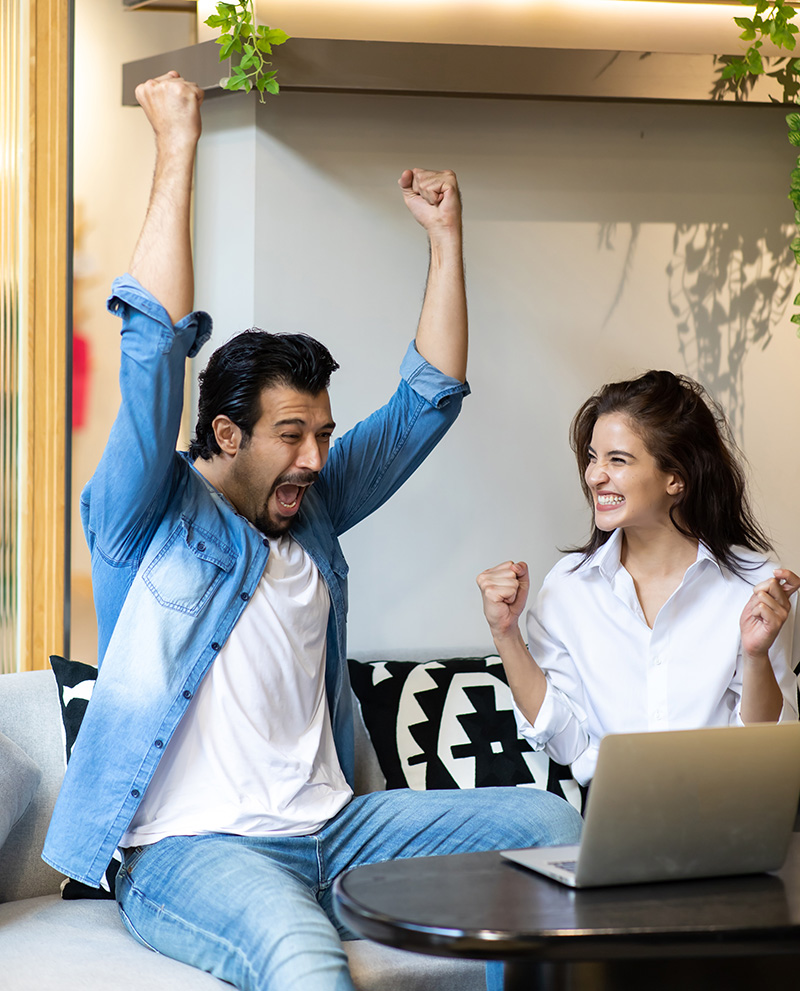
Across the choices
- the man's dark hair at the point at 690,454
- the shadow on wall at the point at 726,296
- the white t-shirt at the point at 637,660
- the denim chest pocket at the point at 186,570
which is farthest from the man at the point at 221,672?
the shadow on wall at the point at 726,296

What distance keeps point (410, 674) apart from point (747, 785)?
1.14 m

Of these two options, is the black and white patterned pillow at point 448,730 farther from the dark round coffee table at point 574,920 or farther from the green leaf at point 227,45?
the green leaf at point 227,45

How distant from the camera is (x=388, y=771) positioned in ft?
7.28

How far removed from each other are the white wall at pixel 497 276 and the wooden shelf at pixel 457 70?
165 millimetres

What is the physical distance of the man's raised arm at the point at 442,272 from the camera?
7.04ft

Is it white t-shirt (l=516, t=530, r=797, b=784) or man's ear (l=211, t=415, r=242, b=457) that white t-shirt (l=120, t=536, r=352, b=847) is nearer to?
man's ear (l=211, t=415, r=242, b=457)

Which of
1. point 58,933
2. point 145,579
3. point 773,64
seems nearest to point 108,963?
point 58,933

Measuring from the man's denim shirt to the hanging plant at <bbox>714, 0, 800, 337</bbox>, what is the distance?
1466 millimetres

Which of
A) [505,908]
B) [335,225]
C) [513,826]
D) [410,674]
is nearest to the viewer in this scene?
[505,908]

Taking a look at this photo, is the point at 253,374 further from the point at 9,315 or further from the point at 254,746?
the point at 9,315

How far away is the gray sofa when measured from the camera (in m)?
1.63

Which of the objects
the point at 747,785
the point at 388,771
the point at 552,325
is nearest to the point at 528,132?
the point at 552,325

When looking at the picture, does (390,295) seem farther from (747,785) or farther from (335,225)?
(747,785)

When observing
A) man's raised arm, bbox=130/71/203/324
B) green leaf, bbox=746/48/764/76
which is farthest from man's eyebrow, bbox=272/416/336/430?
green leaf, bbox=746/48/764/76
